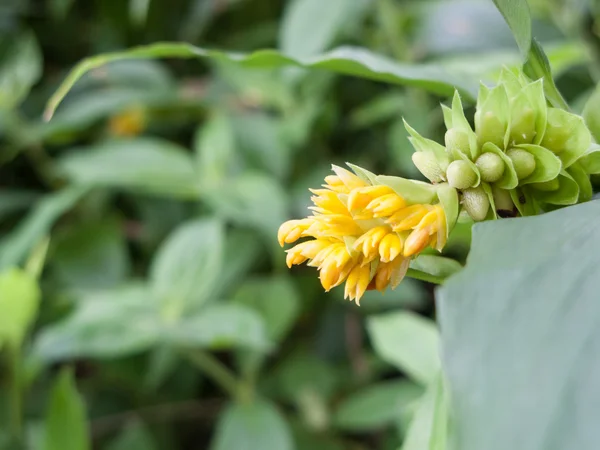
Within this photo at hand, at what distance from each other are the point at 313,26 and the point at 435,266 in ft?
1.52

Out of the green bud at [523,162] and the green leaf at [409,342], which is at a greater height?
the green bud at [523,162]

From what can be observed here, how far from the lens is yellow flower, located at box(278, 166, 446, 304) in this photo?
0.19 m

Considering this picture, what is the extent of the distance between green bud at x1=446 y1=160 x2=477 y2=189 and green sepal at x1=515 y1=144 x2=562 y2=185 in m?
0.02

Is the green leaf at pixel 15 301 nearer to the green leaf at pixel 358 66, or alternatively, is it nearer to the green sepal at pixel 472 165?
the green leaf at pixel 358 66

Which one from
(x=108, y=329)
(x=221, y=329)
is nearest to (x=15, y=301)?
(x=108, y=329)

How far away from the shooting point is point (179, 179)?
72 cm

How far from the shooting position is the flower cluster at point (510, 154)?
20cm

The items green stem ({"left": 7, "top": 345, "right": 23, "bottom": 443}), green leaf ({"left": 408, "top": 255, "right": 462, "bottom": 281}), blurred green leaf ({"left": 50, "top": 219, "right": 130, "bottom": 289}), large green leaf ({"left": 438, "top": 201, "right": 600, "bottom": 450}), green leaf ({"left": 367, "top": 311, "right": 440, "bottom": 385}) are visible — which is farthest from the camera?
blurred green leaf ({"left": 50, "top": 219, "right": 130, "bottom": 289})

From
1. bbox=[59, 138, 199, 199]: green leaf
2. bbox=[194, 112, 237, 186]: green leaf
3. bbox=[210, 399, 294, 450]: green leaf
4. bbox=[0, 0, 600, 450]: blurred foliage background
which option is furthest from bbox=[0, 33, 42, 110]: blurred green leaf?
bbox=[210, 399, 294, 450]: green leaf

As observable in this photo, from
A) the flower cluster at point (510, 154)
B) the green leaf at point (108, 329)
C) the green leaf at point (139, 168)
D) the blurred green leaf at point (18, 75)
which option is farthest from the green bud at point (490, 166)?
the blurred green leaf at point (18, 75)

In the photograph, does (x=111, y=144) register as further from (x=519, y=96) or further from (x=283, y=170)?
(x=519, y=96)

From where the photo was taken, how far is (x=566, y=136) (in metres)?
0.21

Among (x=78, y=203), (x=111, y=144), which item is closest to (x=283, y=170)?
(x=111, y=144)

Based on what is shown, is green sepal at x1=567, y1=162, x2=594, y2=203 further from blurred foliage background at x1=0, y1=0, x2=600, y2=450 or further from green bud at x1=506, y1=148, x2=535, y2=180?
blurred foliage background at x1=0, y1=0, x2=600, y2=450
